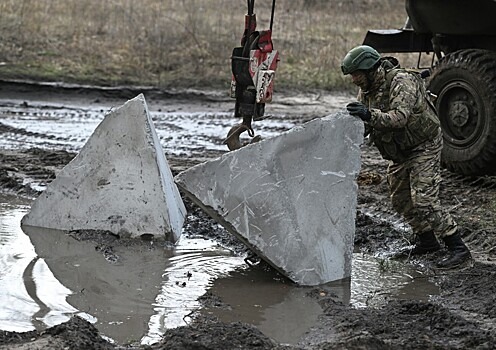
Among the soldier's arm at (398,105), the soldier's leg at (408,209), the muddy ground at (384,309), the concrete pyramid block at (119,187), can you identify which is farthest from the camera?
the concrete pyramid block at (119,187)

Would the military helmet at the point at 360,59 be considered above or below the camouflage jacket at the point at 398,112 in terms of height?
above

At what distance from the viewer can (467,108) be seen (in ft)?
28.3

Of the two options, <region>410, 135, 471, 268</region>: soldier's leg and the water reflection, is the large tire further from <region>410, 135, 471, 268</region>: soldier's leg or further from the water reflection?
the water reflection

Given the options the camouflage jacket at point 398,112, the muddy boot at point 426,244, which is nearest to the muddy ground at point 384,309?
the muddy boot at point 426,244

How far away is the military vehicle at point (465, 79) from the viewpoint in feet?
27.5

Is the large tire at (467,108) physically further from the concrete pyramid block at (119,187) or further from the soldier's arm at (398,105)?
the concrete pyramid block at (119,187)

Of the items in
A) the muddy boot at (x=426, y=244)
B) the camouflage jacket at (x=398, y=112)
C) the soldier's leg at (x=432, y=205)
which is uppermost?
the camouflage jacket at (x=398, y=112)

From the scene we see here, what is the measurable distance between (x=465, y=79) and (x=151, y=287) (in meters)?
3.78

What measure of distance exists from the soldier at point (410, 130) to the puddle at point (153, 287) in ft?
1.16

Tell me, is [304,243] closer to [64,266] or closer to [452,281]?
[452,281]

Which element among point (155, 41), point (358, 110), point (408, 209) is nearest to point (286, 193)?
point (358, 110)

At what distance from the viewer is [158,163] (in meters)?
6.94

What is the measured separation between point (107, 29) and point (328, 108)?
524cm

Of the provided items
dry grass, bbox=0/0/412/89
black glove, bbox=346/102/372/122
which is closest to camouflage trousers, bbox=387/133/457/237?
black glove, bbox=346/102/372/122
